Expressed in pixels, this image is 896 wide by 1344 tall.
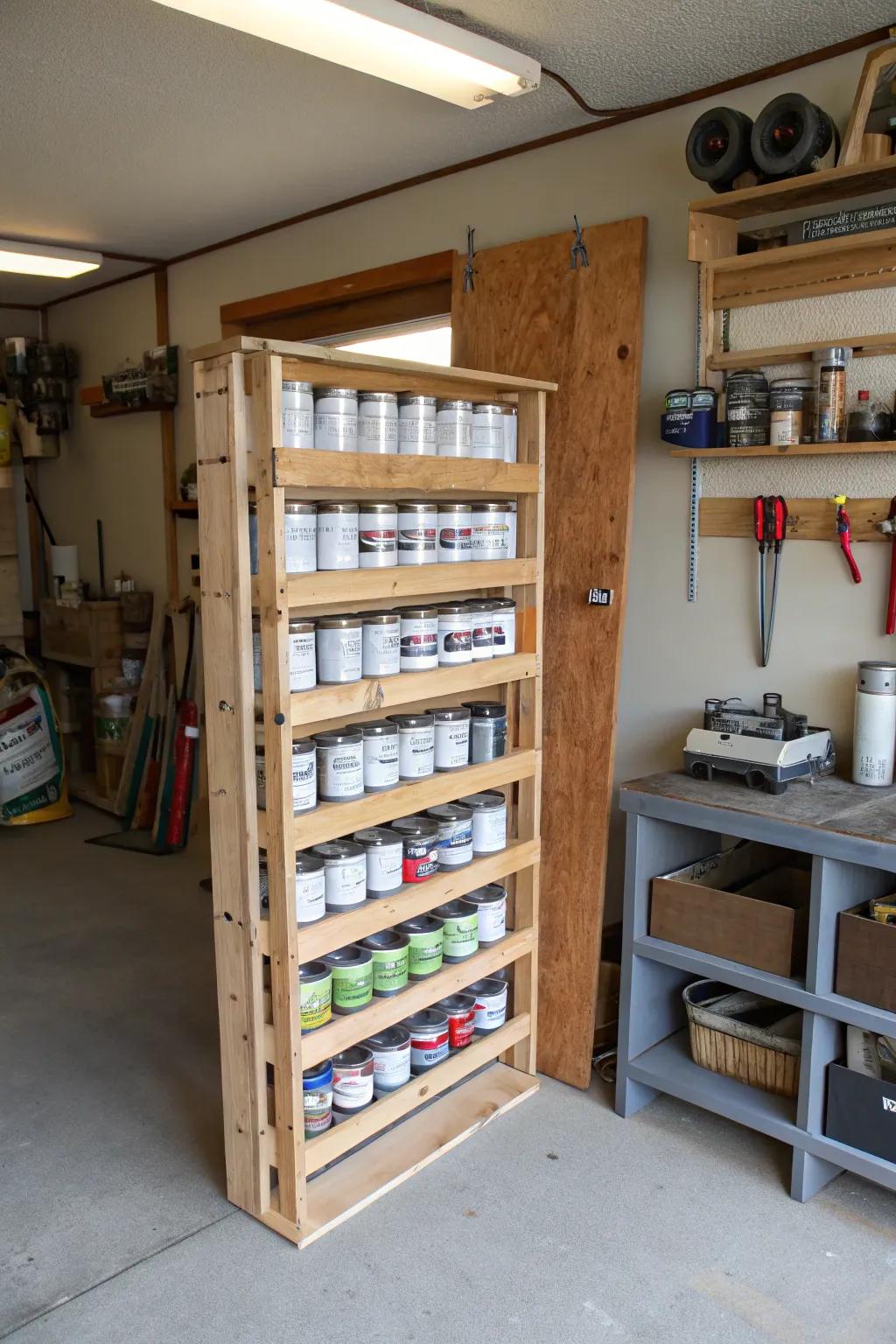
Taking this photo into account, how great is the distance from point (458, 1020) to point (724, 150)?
219cm

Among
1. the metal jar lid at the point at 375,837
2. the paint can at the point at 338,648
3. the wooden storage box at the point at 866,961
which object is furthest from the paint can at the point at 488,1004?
the paint can at the point at 338,648

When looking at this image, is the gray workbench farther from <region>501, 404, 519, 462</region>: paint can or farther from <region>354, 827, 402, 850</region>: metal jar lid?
<region>501, 404, 519, 462</region>: paint can

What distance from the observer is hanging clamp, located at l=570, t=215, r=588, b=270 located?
9.42 feet

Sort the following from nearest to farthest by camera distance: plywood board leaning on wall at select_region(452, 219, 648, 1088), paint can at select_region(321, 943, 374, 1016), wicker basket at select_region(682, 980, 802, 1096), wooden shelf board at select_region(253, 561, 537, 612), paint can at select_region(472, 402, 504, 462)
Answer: wooden shelf board at select_region(253, 561, 537, 612)
paint can at select_region(321, 943, 374, 1016)
wicker basket at select_region(682, 980, 802, 1096)
paint can at select_region(472, 402, 504, 462)
plywood board leaning on wall at select_region(452, 219, 648, 1088)

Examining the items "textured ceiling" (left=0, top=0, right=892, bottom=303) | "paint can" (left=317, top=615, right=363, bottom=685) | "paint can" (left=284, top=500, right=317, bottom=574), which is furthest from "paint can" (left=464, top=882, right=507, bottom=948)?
"textured ceiling" (left=0, top=0, right=892, bottom=303)

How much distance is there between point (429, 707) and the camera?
9.11ft

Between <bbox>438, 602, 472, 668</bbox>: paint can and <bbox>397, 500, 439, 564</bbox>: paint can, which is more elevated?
<bbox>397, 500, 439, 564</bbox>: paint can

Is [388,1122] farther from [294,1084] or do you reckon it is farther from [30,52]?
[30,52]

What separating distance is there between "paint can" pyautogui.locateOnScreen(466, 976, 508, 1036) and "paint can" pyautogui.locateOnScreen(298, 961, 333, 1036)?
56 centimetres

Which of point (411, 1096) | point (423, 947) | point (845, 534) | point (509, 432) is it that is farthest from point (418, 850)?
point (845, 534)

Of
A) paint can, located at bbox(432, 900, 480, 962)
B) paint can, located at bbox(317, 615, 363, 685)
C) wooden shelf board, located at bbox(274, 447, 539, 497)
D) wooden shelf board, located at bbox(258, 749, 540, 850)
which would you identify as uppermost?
wooden shelf board, located at bbox(274, 447, 539, 497)

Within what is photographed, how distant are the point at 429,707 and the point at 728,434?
3.36 ft

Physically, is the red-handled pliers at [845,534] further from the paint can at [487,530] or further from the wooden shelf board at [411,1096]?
the wooden shelf board at [411,1096]

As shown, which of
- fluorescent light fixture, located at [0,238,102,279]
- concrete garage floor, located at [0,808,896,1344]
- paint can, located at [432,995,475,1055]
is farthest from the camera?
fluorescent light fixture, located at [0,238,102,279]
